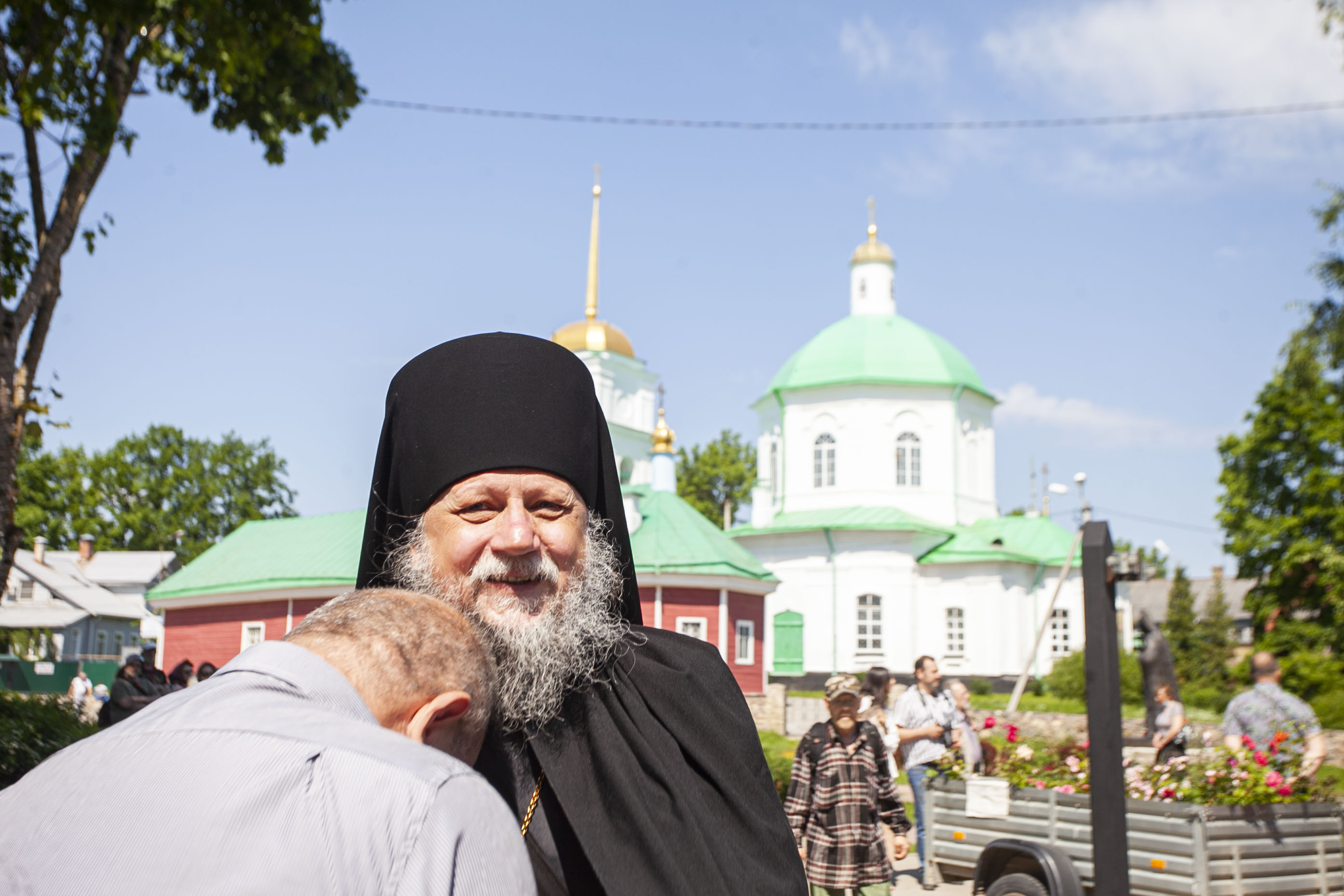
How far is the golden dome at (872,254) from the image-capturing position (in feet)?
152

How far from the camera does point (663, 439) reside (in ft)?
124

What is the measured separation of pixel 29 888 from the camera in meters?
1.09

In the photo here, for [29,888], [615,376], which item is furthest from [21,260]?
[615,376]

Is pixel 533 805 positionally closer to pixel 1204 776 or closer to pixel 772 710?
pixel 1204 776

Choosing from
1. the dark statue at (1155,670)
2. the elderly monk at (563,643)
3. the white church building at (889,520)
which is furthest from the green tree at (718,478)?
the elderly monk at (563,643)

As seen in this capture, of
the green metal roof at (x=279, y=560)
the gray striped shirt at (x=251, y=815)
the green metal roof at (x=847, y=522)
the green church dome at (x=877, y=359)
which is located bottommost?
the gray striped shirt at (x=251, y=815)

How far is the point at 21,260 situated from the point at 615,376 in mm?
36158

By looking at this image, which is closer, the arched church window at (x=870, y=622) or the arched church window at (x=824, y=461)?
the arched church window at (x=870, y=622)

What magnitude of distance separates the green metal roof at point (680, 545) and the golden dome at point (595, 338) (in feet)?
33.9

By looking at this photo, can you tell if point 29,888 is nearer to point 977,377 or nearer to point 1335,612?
point 1335,612

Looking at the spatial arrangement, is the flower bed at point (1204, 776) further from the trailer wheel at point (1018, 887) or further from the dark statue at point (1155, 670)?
the dark statue at point (1155, 670)

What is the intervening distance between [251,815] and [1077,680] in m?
37.4

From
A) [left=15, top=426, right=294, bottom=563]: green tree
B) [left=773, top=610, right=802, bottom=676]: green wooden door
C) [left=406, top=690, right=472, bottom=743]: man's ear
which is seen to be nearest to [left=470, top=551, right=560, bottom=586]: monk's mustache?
[left=406, top=690, right=472, bottom=743]: man's ear

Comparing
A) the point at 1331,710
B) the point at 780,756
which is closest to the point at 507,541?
the point at 780,756
